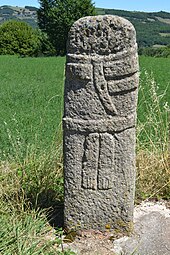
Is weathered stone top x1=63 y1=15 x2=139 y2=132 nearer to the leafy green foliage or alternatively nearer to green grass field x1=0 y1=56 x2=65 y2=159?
green grass field x1=0 y1=56 x2=65 y2=159

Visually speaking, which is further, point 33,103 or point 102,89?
point 33,103

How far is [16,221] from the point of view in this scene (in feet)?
11.3

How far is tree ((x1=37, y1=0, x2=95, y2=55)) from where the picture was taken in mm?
43688

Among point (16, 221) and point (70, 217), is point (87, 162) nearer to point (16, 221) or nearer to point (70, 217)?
point (70, 217)

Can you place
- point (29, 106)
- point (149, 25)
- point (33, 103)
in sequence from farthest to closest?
point (149, 25), point (29, 106), point (33, 103)

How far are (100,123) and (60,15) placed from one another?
4453 cm

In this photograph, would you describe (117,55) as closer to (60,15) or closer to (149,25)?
(60,15)

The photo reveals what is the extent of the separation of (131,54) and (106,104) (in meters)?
0.41

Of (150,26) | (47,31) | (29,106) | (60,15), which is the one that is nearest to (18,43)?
(47,31)

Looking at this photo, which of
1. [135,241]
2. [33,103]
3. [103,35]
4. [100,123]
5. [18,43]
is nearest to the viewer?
[103,35]

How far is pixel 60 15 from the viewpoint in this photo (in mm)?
45938

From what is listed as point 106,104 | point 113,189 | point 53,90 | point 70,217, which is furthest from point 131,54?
point 53,90

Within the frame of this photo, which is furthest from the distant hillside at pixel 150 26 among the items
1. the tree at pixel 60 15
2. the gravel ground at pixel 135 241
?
the gravel ground at pixel 135 241

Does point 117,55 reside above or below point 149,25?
above
